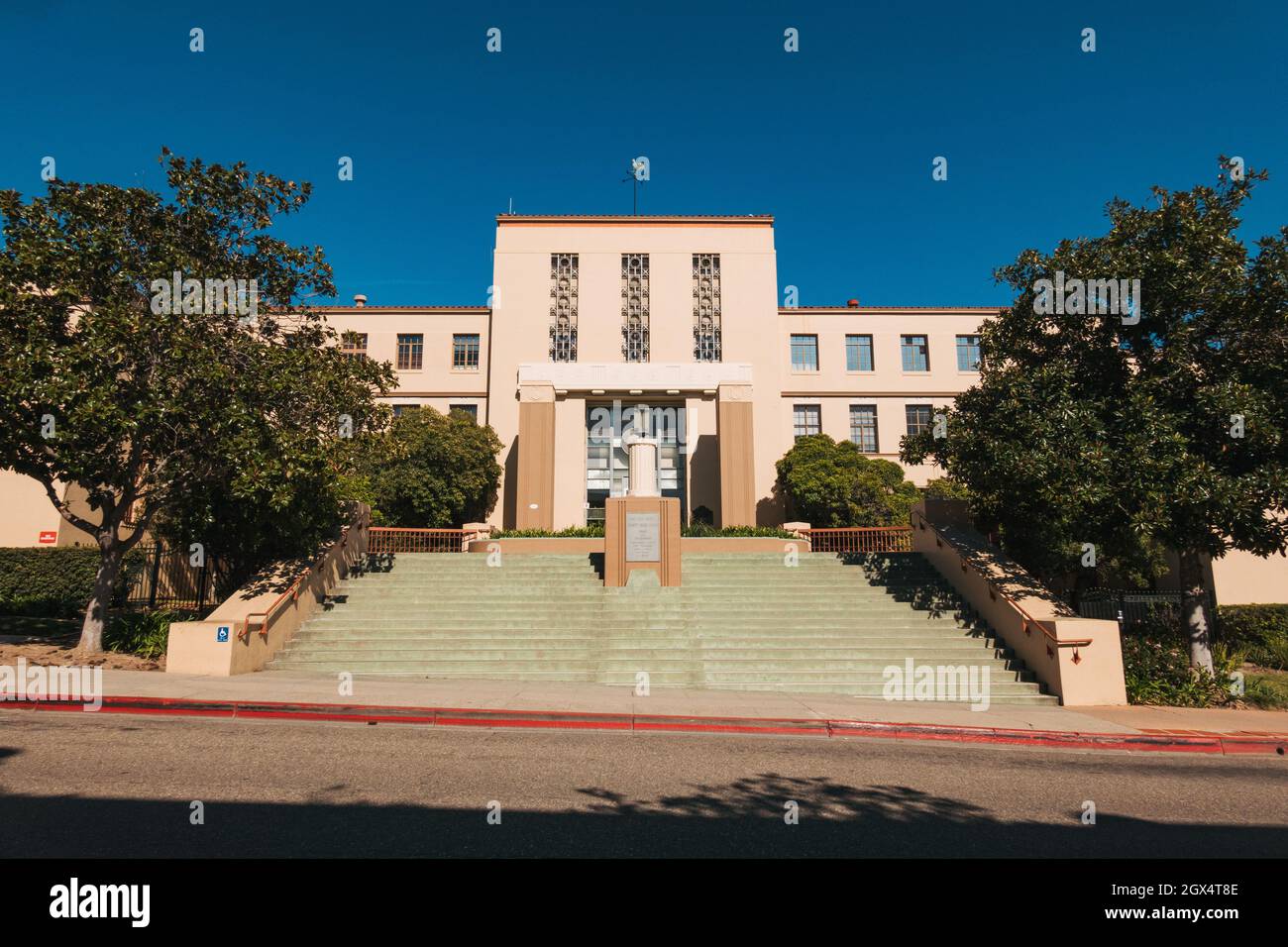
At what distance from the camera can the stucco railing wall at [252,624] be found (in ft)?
38.1

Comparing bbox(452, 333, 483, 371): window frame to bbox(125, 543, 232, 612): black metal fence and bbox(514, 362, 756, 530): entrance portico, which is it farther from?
bbox(125, 543, 232, 612): black metal fence

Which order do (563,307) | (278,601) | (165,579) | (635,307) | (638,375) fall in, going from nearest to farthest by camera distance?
1. (278,601)
2. (165,579)
3. (638,375)
4. (635,307)
5. (563,307)

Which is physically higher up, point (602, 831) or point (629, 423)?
point (629, 423)

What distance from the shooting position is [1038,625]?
12.0 metres

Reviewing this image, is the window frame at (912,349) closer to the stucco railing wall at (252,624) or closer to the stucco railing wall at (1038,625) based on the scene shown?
the stucco railing wall at (1038,625)

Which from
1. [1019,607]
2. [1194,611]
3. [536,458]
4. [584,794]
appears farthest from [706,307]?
[584,794]

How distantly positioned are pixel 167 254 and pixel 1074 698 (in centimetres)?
1748

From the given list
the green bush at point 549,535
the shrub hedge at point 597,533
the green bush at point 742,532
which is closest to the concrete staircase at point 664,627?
the green bush at point 742,532

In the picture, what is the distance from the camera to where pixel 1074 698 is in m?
11.2

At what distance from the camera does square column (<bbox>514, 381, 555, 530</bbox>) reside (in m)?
29.8

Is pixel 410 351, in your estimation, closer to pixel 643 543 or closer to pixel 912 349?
pixel 643 543

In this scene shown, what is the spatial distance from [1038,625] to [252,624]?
1393 cm
